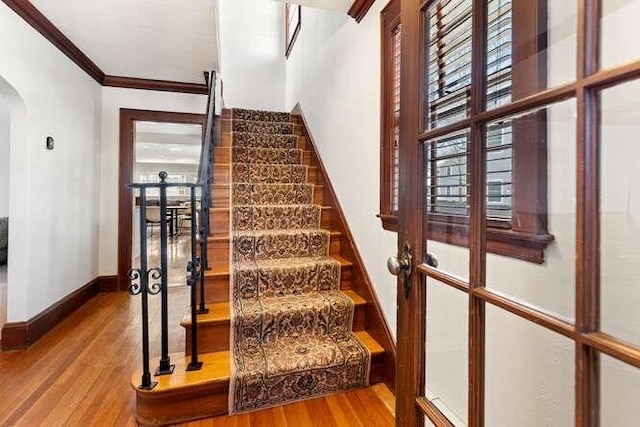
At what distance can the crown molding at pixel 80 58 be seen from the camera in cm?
219

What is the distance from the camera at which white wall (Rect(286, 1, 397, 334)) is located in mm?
1948

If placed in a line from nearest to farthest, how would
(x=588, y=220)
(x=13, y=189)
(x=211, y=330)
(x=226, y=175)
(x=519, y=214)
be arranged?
(x=588, y=220), (x=519, y=214), (x=211, y=330), (x=13, y=189), (x=226, y=175)

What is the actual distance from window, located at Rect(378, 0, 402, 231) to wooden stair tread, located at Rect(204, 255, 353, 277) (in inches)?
21.6

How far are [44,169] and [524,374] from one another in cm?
318

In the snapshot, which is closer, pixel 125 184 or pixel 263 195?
pixel 263 195

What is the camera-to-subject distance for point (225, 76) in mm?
4879

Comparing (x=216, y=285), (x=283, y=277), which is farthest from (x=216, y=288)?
(x=283, y=277)

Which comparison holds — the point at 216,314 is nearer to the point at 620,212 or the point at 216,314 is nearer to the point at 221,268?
the point at 221,268

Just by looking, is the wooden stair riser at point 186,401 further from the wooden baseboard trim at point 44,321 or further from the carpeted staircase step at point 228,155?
the carpeted staircase step at point 228,155

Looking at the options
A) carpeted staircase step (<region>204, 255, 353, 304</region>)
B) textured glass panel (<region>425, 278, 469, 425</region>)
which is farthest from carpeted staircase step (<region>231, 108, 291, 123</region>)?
textured glass panel (<region>425, 278, 469, 425</region>)

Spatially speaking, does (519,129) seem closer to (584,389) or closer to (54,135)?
(584,389)

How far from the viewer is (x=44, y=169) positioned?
249cm

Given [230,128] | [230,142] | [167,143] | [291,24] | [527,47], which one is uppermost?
[291,24]

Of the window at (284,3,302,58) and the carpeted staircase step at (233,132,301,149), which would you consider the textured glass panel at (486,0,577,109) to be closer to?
the carpeted staircase step at (233,132,301,149)
